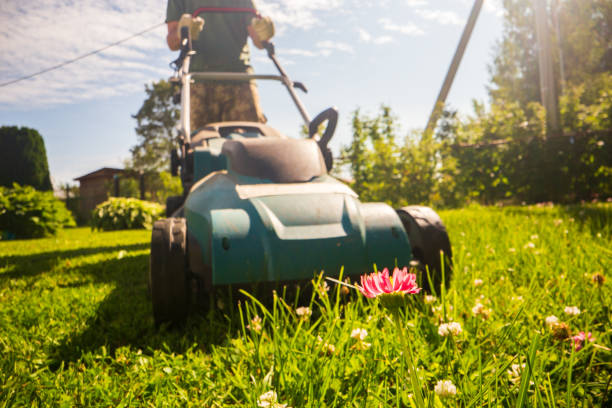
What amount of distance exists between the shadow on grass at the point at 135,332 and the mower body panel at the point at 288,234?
0.65 ft

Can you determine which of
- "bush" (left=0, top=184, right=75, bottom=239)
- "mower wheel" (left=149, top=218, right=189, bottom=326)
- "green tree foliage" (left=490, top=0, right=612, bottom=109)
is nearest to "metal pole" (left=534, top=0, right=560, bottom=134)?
"mower wheel" (left=149, top=218, right=189, bottom=326)

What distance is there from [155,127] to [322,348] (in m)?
25.7

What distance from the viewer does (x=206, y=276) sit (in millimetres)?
1805

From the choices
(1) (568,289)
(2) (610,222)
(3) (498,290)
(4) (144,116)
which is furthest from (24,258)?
(4) (144,116)

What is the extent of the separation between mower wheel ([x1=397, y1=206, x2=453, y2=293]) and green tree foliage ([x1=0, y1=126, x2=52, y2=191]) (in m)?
21.4

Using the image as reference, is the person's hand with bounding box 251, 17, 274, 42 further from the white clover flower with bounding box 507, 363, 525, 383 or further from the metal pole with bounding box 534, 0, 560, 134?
the metal pole with bounding box 534, 0, 560, 134

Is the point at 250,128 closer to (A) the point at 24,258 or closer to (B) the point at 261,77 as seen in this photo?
(B) the point at 261,77

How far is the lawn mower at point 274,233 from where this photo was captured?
5.64 ft

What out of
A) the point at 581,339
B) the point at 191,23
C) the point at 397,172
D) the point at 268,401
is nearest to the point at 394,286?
the point at 268,401

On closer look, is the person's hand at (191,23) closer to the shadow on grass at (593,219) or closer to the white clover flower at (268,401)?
the white clover flower at (268,401)

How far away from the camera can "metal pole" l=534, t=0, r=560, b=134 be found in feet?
21.1

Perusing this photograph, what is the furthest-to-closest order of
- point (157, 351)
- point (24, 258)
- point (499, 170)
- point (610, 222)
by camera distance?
point (499, 170) → point (24, 258) → point (610, 222) → point (157, 351)

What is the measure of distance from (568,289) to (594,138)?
17.7 ft

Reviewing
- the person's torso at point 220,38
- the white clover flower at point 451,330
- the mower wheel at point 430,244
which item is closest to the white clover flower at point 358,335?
the white clover flower at point 451,330
